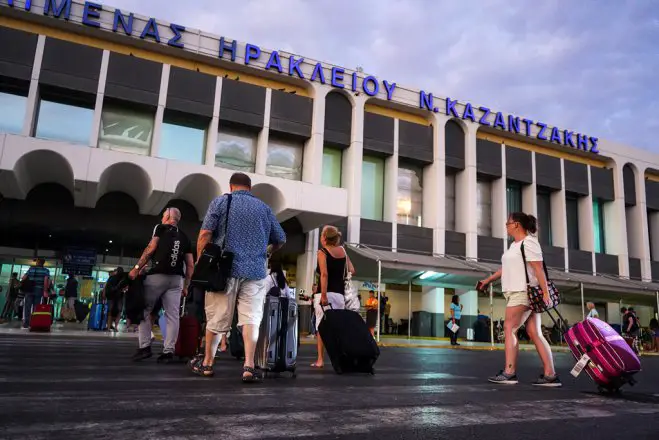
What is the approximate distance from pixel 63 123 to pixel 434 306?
17.2m

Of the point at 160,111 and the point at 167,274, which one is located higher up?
the point at 160,111

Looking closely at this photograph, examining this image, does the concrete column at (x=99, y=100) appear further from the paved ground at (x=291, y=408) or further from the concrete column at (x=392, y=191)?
the paved ground at (x=291, y=408)

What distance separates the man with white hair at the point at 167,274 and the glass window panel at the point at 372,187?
17295 mm

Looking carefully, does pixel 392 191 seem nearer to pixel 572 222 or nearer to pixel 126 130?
pixel 126 130

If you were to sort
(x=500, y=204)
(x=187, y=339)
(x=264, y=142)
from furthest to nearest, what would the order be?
(x=500, y=204) < (x=264, y=142) < (x=187, y=339)

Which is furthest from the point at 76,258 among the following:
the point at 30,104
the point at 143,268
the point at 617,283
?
the point at 617,283

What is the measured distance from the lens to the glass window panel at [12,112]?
18.4 m

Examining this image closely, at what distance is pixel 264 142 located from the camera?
2112 centimetres

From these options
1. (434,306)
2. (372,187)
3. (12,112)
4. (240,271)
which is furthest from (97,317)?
(434,306)

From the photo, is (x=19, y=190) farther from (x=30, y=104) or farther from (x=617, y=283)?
(x=617, y=283)

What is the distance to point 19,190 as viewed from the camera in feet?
56.2

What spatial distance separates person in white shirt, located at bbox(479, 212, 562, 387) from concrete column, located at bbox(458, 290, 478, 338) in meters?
19.6

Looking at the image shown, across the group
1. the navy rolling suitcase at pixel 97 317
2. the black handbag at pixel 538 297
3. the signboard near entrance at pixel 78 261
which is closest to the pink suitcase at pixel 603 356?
the black handbag at pixel 538 297

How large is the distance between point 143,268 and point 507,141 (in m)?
24.8
